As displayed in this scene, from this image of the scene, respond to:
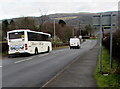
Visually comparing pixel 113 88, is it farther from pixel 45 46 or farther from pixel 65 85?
pixel 45 46

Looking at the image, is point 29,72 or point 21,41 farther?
point 21,41

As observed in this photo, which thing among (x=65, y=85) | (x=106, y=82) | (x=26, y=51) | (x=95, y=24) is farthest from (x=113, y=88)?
(x=26, y=51)

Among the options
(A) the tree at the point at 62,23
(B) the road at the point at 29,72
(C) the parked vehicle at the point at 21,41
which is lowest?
(B) the road at the point at 29,72

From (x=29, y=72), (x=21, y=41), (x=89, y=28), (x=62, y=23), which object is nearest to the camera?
(x=29, y=72)

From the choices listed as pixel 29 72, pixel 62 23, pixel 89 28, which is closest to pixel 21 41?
pixel 29 72

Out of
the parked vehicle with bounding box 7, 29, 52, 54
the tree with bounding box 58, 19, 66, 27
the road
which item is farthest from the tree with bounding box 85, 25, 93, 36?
the road

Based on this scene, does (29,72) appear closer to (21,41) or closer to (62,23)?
(21,41)

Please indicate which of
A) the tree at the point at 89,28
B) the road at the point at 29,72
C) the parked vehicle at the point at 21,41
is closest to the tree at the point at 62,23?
the parked vehicle at the point at 21,41

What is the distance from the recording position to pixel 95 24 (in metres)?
9.97

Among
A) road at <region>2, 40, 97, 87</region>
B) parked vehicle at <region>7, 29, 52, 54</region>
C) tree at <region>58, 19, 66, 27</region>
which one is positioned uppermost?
tree at <region>58, 19, 66, 27</region>

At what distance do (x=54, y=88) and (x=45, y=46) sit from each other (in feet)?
76.6

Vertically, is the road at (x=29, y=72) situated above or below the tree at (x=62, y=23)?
below

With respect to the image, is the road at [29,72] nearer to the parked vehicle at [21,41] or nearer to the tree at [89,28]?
the parked vehicle at [21,41]

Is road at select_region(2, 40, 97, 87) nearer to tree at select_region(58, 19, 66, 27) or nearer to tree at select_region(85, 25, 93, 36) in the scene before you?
tree at select_region(58, 19, 66, 27)
